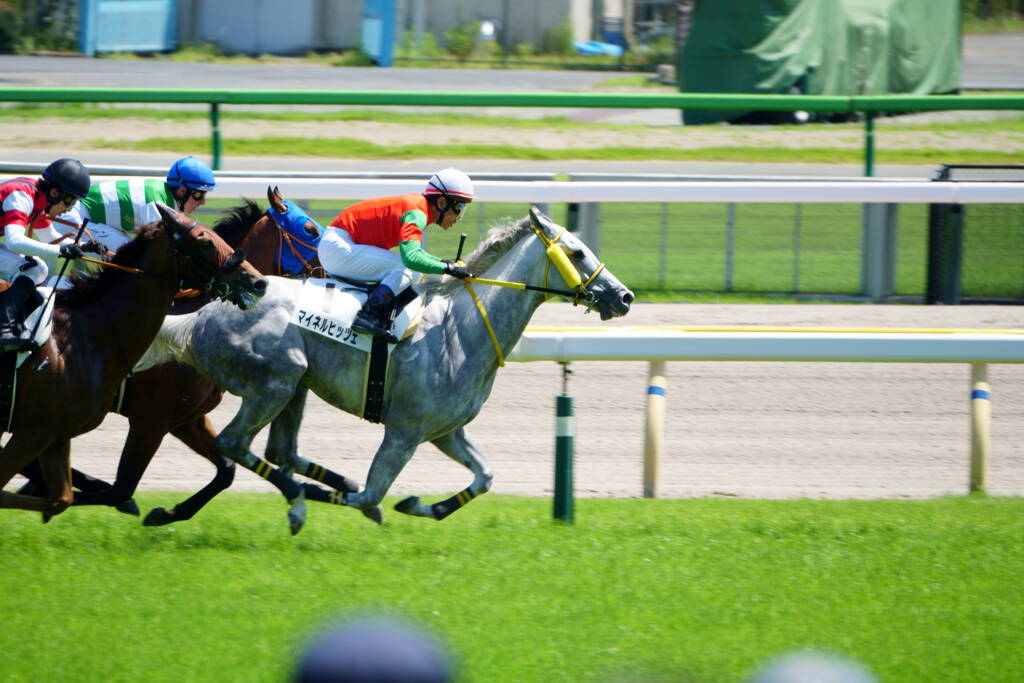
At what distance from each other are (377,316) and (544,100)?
642cm

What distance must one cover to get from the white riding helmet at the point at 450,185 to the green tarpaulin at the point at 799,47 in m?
12.9

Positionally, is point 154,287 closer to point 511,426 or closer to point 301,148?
point 511,426

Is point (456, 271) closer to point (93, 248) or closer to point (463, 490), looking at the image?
point (463, 490)

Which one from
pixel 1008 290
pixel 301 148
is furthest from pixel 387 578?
pixel 301 148

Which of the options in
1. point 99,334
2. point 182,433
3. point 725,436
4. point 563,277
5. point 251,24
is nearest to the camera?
point 99,334

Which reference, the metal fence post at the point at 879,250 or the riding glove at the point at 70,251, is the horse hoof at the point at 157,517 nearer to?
the riding glove at the point at 70,251

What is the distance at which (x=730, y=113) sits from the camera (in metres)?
14.4

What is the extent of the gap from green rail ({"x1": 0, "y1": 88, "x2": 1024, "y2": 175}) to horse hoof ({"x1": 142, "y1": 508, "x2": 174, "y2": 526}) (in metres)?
6.12

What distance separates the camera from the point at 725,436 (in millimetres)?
8875

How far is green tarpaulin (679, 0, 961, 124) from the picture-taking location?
1912cm

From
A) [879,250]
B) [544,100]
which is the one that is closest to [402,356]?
[879,250]

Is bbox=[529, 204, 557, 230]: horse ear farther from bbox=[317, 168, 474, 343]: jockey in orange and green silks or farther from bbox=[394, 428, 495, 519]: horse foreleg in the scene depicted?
bbox=[394, 428, 495, 519]: horse foreleg

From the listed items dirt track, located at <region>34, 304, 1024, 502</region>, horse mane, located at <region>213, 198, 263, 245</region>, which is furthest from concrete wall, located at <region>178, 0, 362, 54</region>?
horse mane, located at <region>213, 198, 263, 245</region>

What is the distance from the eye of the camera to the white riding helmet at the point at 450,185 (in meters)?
7.06
